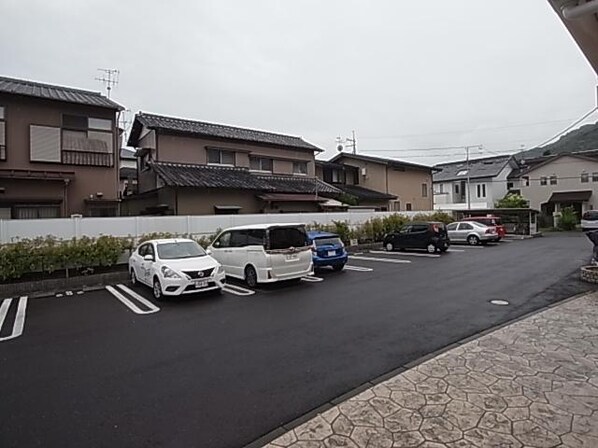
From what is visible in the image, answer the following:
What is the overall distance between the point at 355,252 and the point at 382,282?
815 cm

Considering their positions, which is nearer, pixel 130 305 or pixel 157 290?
pixel 130 305

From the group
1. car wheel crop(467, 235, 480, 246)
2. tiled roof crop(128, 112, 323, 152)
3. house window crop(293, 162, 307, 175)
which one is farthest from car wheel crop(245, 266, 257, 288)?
car wheel crop(467, 235, 480, 246)

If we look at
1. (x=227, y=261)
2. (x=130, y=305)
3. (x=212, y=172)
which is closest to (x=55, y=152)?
(x=212, y=172)

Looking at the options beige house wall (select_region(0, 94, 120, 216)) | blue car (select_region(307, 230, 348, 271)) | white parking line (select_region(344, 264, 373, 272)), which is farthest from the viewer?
beige house wall (select_region(0, 94, 120, 216))

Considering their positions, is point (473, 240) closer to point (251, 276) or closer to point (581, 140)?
point (251, 276)

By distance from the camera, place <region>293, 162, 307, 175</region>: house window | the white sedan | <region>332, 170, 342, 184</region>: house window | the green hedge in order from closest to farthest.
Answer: the white sedan, the green hedge, <region>293, 162, 307, 175</region>: house window, <region>332, 170, 342, 184</region>: house window

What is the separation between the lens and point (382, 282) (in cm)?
1110

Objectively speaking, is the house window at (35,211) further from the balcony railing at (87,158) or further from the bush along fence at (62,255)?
the bush along fence at (62,255)

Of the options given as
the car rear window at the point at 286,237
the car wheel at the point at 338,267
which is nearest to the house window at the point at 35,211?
the car rear window at the point at 286,237

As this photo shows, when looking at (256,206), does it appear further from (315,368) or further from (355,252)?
(315,368)

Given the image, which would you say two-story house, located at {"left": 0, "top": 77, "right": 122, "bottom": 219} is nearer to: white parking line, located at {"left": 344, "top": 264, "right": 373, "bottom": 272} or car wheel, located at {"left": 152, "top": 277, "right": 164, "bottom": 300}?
car wheel, located at {"left": 152, "top": 277, "right": 164, "bottom": 300}

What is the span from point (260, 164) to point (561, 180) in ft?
103

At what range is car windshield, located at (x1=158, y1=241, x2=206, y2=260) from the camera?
1000 cm

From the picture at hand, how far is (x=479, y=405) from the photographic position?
12.5ft
